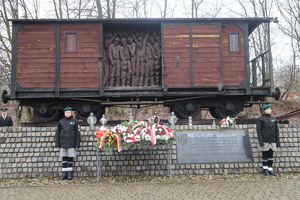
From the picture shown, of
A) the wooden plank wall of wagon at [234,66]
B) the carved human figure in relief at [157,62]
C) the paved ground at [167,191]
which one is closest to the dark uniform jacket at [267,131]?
the paved ground at [167,191]

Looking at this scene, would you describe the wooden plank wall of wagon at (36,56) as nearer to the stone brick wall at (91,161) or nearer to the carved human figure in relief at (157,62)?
the stone brick wall at (91,161)

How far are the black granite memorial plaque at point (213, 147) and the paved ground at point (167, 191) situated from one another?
875 millimetres

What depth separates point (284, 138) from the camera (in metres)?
7.05

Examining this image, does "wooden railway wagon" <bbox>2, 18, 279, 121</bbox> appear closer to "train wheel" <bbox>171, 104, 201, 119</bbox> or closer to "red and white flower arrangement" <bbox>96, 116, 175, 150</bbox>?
"train wheel" <bbox>171, 104, 201, 119</bbox>

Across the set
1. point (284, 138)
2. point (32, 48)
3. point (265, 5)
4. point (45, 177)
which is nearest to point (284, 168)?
point (284, 138)

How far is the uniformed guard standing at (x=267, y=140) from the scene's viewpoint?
6.20m

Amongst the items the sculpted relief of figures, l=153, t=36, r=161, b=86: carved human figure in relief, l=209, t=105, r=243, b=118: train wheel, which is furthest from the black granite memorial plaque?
the sculpted relief of figures

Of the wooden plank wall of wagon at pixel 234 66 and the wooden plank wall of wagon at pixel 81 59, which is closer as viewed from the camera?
the wooden plank wall of wagon at pixel 81 59

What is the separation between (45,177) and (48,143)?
87cm

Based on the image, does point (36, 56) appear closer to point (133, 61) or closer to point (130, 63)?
point (130, 63)

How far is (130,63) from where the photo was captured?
372 inches

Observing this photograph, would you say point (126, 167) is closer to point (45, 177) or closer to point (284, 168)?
point (45, 177)

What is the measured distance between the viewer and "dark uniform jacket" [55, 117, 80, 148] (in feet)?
19.8

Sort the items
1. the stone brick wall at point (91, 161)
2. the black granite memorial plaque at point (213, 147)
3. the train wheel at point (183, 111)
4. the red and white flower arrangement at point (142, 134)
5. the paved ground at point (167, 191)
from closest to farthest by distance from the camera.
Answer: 1. the paved ground at point (167, 191)
2. the red and white flower arrangement at point (142, 134)
3. the stone brick wall at point (91, 161)
4. the black granite memorial plaque at point (213, 147)
5. the train wheel at point (183, 111)
